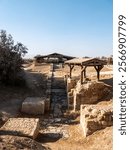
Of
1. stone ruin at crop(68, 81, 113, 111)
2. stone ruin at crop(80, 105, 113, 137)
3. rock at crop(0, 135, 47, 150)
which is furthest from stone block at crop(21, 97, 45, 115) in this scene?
rock at crop(0, 135, 47, 150)

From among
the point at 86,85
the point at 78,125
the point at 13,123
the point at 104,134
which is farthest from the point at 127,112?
the point at 86,85

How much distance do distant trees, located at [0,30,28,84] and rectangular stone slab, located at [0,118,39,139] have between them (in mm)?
10065

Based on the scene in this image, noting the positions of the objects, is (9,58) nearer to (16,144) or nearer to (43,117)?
(43,117)

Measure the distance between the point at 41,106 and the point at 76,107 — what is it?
95.6 inches

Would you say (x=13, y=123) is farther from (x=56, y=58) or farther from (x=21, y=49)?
(x=56, y=58)

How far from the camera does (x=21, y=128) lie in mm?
13492

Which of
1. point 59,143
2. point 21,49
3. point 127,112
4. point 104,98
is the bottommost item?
point 59,143

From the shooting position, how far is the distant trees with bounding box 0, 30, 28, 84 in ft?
78.7

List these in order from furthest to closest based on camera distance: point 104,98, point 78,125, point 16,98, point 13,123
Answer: point 16,98
point 104,98
point 78,125
point 13,123

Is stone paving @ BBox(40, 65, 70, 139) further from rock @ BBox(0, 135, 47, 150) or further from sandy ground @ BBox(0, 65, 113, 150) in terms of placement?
rock @ BBox(0, 135, 47, 150)

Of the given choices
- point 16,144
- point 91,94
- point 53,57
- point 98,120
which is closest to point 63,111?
point 91,94

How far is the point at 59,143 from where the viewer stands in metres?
13.0

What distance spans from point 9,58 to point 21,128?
38.6 feet

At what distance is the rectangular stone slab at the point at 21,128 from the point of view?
12.9 metres
